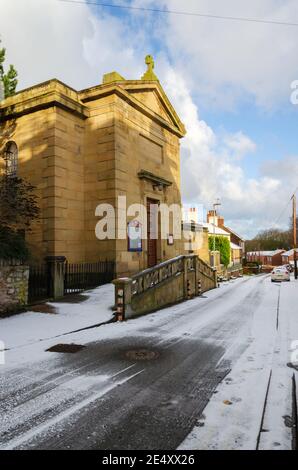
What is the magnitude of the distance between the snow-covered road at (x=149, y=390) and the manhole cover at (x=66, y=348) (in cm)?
19

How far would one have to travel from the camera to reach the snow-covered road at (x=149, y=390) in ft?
11.0

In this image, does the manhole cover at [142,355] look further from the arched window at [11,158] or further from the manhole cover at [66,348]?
the arched window at [11,158]

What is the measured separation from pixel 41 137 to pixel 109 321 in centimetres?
1039

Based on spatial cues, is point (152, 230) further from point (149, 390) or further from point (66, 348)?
point (149, 390)

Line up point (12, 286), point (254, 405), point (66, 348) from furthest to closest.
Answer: point (12, 286), point (66, 348), point (254, 405)

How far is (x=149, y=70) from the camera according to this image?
21109 mm

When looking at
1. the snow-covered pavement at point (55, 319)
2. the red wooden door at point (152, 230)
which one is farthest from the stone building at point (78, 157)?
the snow-covered pavement at point (55, 319)

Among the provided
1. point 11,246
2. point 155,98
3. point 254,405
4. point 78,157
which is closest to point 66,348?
point 254,405

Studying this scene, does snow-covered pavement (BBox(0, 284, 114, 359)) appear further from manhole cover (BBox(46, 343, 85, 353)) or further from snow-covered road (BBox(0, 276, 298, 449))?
manhole cover (BBox(46, 343, 85, 353))

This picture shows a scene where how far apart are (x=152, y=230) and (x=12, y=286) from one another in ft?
36.7

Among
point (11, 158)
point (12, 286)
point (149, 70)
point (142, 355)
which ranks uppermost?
point (149, 70)

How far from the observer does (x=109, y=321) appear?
369 inches

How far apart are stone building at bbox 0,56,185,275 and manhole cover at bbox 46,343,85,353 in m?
8.09
